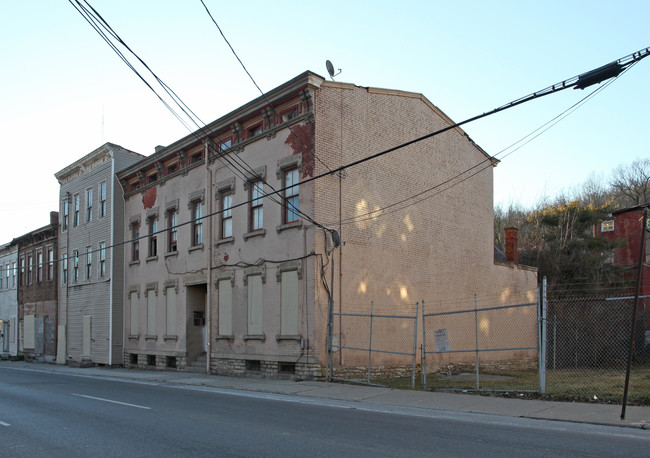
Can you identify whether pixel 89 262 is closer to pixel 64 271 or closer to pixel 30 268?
pixel 64 271

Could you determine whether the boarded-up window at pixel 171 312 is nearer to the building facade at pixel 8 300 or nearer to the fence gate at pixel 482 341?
the fence gate at pixel 482 341

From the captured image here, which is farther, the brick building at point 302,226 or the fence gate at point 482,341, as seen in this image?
the fence gate at point 482,341

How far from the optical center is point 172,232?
26766 mm

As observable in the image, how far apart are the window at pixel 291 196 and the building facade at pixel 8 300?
3246cm

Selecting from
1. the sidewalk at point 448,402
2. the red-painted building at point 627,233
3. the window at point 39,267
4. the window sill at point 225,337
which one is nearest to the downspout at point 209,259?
the window sill at point 225,337

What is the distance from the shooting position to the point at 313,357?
60.2ft

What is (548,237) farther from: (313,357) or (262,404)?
(262,404)

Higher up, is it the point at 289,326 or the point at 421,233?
the point at 421,233

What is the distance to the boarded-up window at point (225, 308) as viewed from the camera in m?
22.3

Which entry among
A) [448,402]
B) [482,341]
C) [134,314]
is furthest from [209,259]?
[448,402]

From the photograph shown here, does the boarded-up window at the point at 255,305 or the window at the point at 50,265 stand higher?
the window at the point at 50,265

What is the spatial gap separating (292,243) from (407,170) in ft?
18.6

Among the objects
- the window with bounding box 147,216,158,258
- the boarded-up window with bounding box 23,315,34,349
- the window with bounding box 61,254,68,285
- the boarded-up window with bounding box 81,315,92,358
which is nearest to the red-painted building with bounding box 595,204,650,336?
the window with bounding box 147,216,158,258

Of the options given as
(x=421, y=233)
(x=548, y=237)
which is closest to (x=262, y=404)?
(x=421, y=233)
